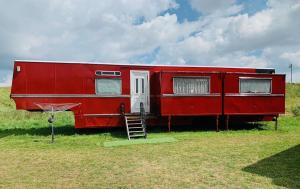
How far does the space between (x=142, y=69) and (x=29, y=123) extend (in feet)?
30.7

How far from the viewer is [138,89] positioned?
18.5 meters

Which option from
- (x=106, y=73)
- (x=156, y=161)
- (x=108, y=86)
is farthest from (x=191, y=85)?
(x=156, y=161)

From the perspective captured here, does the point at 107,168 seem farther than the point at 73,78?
No

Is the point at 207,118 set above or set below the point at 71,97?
below

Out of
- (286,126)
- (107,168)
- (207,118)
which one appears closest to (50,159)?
(107,168)

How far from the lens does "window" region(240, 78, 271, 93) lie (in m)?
18.7

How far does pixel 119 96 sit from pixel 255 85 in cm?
711

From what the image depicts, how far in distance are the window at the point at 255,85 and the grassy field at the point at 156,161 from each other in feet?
8.13

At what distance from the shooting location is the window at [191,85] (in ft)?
59.1

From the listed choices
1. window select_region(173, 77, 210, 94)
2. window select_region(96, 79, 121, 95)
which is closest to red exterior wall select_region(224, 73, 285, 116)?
window select_region(173, 77, 210, 94)

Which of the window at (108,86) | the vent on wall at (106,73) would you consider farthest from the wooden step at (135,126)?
the vent on wall at (106,73)

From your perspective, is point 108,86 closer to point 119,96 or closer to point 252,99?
point 119,96

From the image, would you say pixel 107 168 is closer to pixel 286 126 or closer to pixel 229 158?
pixel 229 158

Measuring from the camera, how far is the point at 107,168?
10.1 meters
